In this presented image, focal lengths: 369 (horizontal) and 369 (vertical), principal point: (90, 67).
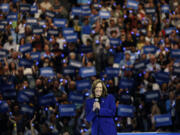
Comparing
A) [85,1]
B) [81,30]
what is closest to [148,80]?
[81,30]

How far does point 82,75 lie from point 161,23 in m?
4.08

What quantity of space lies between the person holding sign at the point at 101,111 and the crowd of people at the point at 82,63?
5418 mm

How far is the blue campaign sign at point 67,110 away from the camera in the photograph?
978 cm

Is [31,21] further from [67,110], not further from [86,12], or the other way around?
[67,110]

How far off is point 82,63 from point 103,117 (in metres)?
6.70

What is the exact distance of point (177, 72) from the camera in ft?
35.5

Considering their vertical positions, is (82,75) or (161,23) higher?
(161,23)

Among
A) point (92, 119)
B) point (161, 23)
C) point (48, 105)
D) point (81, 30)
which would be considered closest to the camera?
point (92, 119)

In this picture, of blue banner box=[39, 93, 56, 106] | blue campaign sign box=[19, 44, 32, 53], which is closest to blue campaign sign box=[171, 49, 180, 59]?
blue banner box=[39, 93, 56, 106]

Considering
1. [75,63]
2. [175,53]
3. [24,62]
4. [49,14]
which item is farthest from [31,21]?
[175,53]

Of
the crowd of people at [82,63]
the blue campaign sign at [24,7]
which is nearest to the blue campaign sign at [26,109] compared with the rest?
the crowd of people at [82,63]

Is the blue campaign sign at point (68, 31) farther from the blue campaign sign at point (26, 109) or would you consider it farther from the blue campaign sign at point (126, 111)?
the blue campaign sign at point (126, 111)

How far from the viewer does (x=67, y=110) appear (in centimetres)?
981

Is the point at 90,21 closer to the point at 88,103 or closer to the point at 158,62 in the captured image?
the point at 158,62
